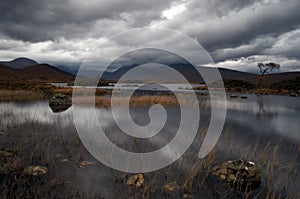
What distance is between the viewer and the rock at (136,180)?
244 inches

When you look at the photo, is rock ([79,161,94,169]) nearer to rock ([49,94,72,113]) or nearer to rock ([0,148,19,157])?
rock ([0,148,19,157])

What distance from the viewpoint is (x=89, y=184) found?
20.3ft

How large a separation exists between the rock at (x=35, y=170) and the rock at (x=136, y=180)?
3.22m

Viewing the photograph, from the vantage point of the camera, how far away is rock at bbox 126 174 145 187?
6.19 metres

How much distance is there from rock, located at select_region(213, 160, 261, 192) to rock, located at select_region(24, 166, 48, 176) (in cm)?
656

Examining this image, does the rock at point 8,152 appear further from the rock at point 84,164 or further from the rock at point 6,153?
the rock at point 84,164

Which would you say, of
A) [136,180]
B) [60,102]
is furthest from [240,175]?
[60,102]

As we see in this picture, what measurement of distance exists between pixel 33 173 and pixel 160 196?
4.63 m

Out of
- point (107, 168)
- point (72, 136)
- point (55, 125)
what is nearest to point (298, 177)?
point (107, 168)

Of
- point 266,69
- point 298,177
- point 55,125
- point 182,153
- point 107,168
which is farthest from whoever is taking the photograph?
point 266,69

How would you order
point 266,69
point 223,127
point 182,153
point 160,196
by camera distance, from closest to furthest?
1. point 160,196
2. point 182,153
3. point 223,127
4. point 266,69

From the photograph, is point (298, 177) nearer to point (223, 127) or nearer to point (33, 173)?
point (223, 127)

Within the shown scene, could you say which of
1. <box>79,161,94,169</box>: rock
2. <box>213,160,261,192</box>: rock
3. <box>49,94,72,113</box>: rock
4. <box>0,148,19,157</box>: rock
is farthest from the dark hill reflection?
<box>49,94,72,113</box>: rock

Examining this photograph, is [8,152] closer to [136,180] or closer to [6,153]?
[6,153]
